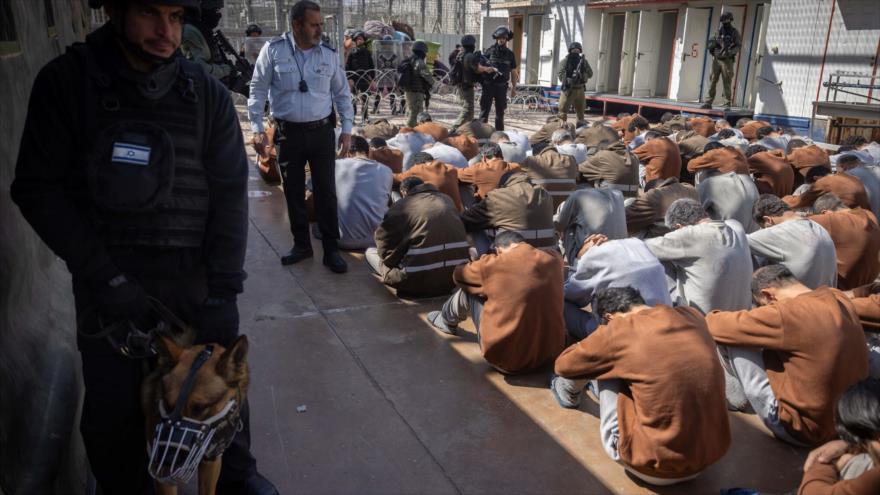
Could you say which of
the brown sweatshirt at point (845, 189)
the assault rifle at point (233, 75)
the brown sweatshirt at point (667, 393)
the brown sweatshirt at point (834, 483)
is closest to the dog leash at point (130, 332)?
the brown sweatshirt at point (667, 393)

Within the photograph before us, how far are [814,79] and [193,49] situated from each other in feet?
36.2

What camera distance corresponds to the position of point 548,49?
1845cm

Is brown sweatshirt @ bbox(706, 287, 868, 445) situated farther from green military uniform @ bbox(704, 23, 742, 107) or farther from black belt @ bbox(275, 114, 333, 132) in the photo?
green military uniform @ bbox(704, 23, 742, 107)

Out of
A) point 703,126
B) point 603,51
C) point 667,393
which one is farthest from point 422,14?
point 667,393

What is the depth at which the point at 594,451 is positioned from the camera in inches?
122

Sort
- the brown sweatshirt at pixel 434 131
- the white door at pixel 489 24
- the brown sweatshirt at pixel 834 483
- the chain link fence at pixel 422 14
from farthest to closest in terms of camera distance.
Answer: the chain link fence at pixel 422 14 → the white door at pixel 489 24 → the brown sweatshirt at pixel 434 131 → the brown sweatshirt at pixel 834 483

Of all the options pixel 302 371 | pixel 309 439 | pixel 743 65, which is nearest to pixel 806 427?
pixel 309 439

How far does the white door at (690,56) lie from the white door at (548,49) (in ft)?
12.6

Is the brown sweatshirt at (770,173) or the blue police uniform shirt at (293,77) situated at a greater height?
the blue police uniform shirt at (293,77)

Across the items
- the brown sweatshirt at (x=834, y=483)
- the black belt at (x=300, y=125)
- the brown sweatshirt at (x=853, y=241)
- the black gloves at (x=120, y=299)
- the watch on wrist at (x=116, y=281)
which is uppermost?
the black belt at (x=300, y=125)

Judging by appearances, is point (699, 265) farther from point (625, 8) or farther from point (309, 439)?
point (625, 8)

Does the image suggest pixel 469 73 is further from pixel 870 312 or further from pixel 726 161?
pixel 870 312

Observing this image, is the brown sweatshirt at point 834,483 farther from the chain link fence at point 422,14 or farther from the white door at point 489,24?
the chain link fence at point 422,14

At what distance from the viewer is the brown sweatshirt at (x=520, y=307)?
365 centimetres
